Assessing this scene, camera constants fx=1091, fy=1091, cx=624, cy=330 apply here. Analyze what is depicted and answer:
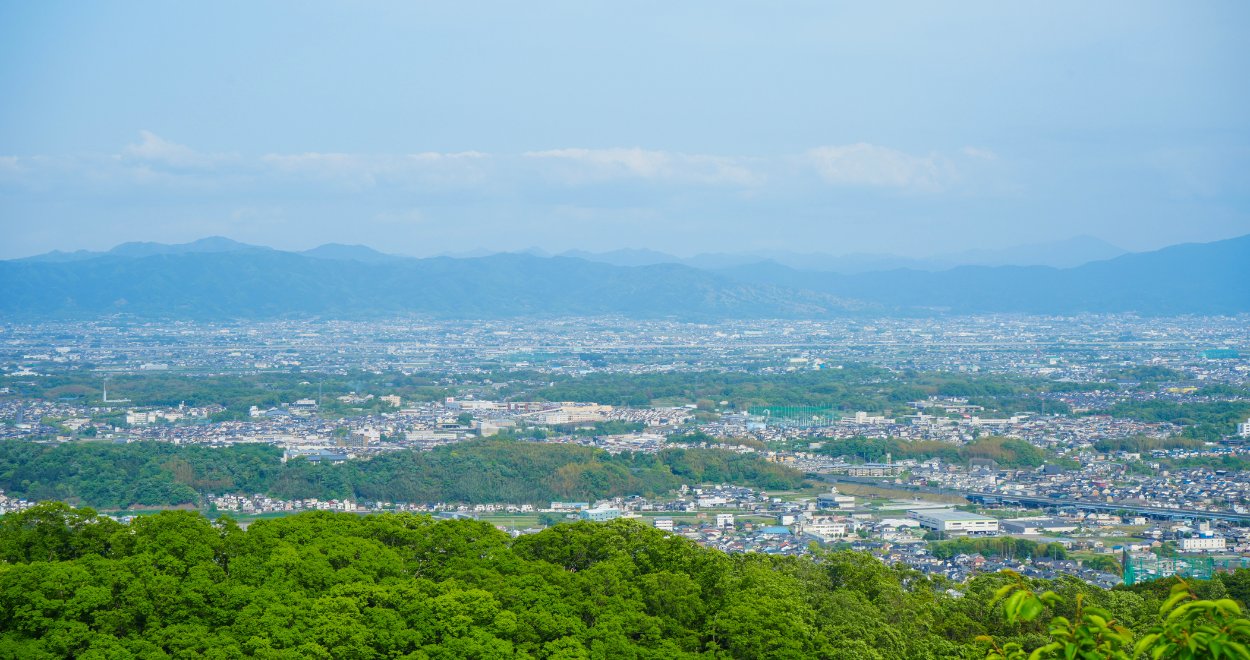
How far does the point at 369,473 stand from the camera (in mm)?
25516

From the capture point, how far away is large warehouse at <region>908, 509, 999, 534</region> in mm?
20094

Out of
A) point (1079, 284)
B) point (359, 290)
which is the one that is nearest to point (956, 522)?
point (359, 290)

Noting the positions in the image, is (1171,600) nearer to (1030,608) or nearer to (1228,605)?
(1228,605)

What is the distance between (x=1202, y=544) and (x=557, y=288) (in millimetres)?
119603

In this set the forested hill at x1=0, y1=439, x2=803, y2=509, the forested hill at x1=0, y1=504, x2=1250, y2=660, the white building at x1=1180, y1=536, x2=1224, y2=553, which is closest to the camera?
the forested hill at x1=0, y1=504, x2=1250, y2=660

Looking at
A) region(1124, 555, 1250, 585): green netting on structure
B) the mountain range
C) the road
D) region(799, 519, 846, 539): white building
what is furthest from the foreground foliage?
the mountain range

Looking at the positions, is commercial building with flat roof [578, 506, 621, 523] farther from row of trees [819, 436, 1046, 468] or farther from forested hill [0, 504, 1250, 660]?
row of trees [819, 436, 1046, 468]

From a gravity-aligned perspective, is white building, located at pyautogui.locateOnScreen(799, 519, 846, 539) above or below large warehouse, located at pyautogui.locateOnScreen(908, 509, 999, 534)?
below

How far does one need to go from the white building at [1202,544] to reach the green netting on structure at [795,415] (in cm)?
1817

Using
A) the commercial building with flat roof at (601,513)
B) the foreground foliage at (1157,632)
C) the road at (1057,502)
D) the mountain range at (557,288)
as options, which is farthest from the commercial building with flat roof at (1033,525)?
the mountain range at (557,288)

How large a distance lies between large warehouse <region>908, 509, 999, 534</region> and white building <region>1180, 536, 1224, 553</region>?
3162 mm

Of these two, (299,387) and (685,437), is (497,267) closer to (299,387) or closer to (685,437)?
(299,387)

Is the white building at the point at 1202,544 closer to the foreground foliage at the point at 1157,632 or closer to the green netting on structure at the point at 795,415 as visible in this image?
the foreground foliage at the point at 1157,632

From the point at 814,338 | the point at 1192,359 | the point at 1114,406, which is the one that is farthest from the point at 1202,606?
the point at 814,338
